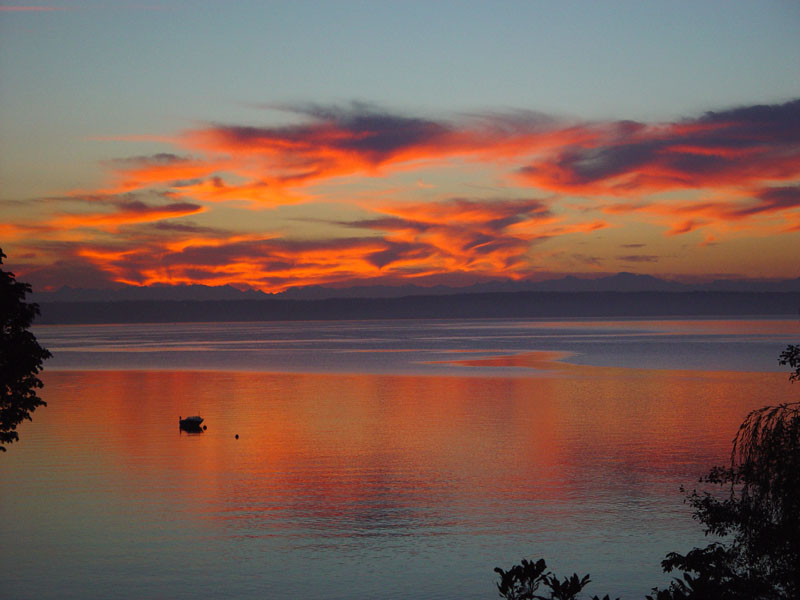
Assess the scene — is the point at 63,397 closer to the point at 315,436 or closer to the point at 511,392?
the point at 315,436

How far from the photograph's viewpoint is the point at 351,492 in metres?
46.3

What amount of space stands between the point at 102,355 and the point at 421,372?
8106 cm

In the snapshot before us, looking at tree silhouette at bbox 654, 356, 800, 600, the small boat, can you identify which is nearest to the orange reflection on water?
the small boat

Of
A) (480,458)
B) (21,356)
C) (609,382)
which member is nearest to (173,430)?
(480,458)

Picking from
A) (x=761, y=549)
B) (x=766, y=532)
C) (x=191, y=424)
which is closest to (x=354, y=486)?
(x=191, y=424)

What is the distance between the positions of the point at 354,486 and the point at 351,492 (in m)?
1.44

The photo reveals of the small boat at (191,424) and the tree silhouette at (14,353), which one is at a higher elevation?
the tree silhouette at (14,353)

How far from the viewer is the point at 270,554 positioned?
36344 millimetres

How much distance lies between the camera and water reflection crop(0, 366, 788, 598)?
3434 cm

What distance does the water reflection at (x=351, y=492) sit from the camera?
3434cm

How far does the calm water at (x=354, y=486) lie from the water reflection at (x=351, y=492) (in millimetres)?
154

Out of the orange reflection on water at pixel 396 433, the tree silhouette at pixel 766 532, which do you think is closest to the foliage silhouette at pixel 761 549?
the tree silhouette at pixel 766 532

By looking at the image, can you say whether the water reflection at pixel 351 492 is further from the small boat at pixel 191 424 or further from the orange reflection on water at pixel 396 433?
the small boat at pixel 191 424

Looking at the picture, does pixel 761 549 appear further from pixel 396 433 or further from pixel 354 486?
pixel 396 433
